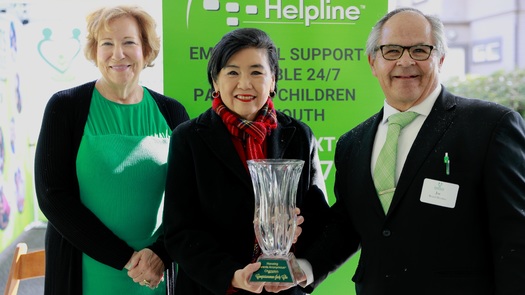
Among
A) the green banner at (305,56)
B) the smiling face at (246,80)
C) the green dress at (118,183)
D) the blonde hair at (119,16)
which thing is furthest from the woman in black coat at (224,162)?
the green banner at (305,56)

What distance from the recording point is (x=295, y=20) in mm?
3416

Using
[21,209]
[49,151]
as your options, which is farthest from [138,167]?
[21,209]

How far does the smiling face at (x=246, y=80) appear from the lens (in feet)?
7.20

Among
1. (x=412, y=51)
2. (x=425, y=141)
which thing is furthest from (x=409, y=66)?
(x=425, y=141)

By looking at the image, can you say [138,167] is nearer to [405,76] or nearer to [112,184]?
[112,184]

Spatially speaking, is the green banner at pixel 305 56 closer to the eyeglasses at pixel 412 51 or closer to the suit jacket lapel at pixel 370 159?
the suit jacket lapel at pixel 370 159

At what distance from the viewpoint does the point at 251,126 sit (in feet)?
7.23

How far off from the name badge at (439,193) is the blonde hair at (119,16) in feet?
4.40

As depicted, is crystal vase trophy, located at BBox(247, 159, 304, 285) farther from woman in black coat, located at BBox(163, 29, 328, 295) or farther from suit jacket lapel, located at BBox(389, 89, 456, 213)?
suit jacket lapel, located at BBox(389, 89, 456, 213)

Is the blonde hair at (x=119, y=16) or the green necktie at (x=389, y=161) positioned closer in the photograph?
the green necktie at (x=389, y=161)

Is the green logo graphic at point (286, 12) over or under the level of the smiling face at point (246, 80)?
over

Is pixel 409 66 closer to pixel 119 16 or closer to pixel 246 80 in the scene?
pixel 246 80

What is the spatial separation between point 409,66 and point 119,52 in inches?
46.4

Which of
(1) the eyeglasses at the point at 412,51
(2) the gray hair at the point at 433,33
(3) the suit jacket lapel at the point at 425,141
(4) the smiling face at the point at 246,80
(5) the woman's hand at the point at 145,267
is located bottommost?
(5) the woman's hand at the point at 145,267
